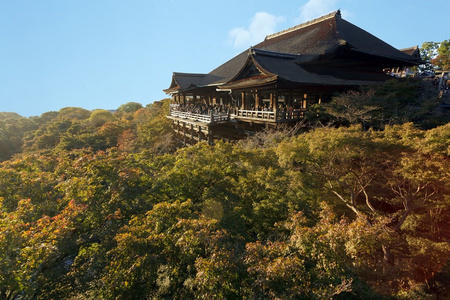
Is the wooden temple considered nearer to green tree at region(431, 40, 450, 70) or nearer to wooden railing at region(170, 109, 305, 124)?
wooden railing at region(170, 109, 305, 124)

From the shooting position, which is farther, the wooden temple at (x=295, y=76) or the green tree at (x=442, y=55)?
the green tree at (x=442, y=55)

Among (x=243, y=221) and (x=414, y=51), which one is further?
(x=414, y=51)

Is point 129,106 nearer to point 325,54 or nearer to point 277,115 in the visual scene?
point 325,54

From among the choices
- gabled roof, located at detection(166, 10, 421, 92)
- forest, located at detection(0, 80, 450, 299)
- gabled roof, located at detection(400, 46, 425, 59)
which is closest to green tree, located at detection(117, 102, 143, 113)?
gabled roof, located at detection(166, 10, 421, 92)

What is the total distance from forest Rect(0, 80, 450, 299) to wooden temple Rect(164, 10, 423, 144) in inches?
145

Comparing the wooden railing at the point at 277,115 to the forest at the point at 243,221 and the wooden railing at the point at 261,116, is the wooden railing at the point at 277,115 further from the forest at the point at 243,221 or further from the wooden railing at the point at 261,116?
the forest at the point at 243,221

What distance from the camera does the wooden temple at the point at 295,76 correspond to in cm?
1508

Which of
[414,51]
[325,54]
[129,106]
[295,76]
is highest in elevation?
[414,51]

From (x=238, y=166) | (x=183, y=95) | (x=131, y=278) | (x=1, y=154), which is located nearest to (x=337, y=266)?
(x=131, y=278)

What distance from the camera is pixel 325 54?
62.4 feet

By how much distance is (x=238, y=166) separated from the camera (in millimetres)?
9477

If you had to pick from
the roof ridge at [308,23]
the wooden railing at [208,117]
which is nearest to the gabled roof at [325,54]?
the roof ridge at [308,23]

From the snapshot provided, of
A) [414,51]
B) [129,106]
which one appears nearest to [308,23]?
[414,51]

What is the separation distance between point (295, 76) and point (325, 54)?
5.96 metres
